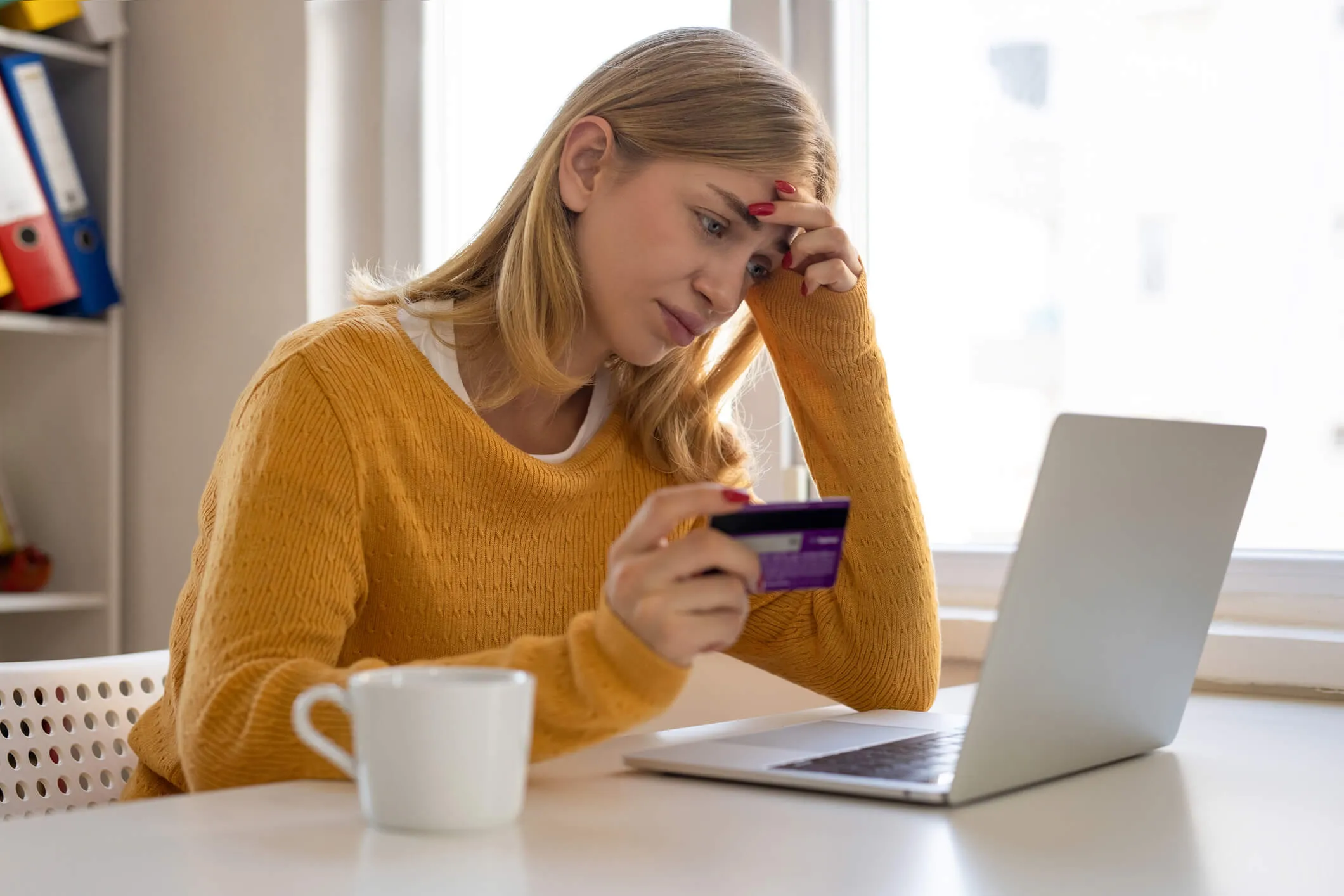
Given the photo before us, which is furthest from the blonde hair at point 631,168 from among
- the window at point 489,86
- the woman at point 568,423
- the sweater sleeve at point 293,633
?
the window at point 489,86

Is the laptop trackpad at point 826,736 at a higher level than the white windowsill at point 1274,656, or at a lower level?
higher

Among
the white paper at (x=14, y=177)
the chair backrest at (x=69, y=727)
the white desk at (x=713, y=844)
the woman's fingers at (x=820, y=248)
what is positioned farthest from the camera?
the white paper at (x=14, y=177)

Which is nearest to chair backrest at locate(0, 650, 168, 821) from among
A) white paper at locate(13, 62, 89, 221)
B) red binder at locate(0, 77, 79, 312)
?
red binder at locate(0, 77, 79, 312)

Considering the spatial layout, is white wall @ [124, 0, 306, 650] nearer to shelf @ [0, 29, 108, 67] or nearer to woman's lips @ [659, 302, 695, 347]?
shelf @ [0, 29, 108, 67]

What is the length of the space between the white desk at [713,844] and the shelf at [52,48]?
5.64 ft

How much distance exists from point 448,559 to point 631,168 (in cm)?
39

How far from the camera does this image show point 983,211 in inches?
67.9

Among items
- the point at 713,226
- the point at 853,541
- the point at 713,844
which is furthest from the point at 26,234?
the point at 713,844

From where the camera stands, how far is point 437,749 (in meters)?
0.63

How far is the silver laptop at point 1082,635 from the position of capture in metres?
0.71

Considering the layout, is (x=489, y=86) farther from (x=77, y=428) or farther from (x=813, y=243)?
(x=813, y=243)

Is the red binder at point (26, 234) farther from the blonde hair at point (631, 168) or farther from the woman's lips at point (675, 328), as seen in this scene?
the woman's lips at point (675, 328)

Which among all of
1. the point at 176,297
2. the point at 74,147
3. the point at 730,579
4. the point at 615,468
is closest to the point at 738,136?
the point at 615,468

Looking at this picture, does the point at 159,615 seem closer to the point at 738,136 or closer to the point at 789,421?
the point at 789,421
